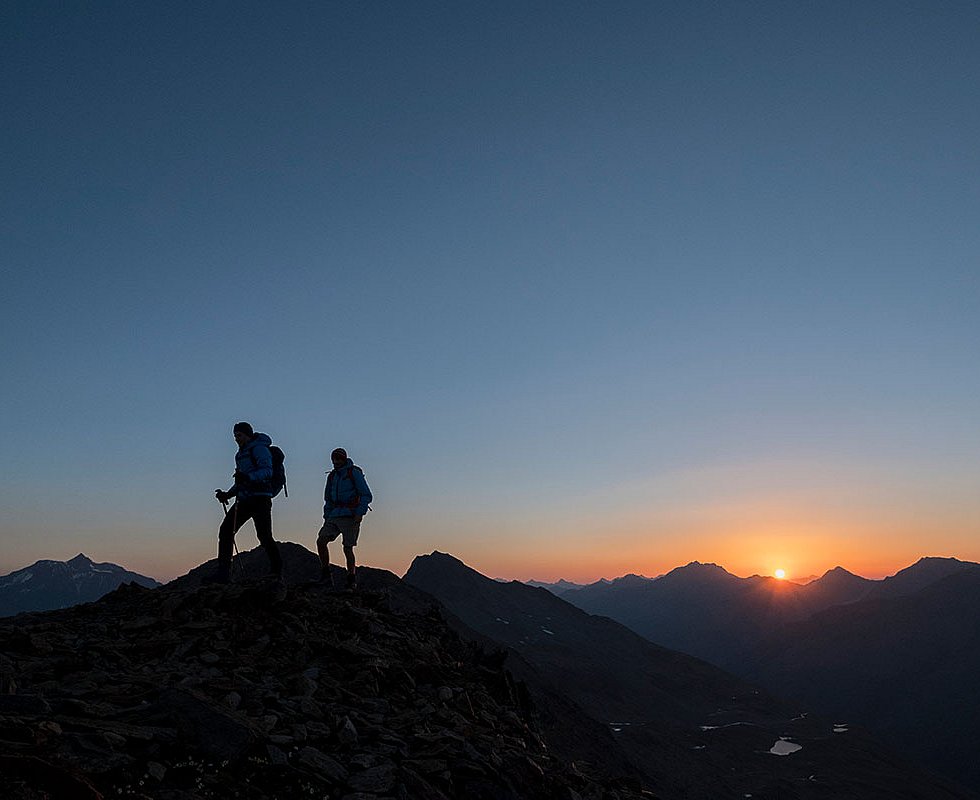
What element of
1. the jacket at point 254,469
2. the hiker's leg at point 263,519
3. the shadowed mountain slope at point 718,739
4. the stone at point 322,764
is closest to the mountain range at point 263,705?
the stone at point 322,764

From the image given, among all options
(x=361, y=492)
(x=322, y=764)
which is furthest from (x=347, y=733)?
(x=361, y=492)

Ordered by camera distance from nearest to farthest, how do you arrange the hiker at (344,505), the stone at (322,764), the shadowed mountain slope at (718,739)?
the stone at (322,764) → the hiker at (344,505) → the shadowed mountain slope at (718,739)

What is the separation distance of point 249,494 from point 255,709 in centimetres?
649

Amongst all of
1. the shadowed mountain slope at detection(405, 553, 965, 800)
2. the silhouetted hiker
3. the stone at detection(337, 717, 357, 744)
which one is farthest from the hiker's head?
the shadowed mountain slope at detection(405, 553, 965, 800)

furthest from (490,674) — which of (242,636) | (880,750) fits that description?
(880,750)

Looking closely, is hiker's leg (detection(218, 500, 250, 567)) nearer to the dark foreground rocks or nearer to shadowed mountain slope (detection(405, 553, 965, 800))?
the dark foreground rocks

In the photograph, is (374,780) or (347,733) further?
(347,733)

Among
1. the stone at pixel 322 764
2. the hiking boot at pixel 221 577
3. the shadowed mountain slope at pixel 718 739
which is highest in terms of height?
the hiking boot at pixel 221 577

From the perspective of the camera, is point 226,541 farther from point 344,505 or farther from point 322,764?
point 322,764

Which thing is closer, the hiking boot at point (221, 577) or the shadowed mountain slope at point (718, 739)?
the hiking boot at point (221, 577)

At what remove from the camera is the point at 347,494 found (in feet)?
55.2

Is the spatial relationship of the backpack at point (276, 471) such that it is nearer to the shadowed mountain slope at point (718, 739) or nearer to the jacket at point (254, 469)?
the jacket at point (254, 469)

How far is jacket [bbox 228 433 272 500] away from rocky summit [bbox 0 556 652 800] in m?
1.94

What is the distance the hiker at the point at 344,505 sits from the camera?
55.3 ft
